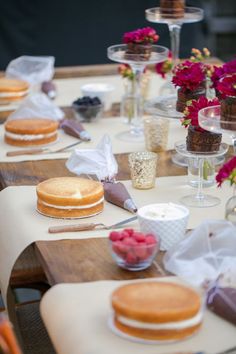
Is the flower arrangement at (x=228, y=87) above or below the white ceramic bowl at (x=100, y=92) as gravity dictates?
above

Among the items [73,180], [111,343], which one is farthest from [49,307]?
[73,180]

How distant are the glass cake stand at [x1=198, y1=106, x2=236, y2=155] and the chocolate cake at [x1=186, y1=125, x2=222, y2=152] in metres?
0.05

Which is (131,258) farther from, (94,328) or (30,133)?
(30,133)

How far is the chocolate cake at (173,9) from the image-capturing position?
3791 mm

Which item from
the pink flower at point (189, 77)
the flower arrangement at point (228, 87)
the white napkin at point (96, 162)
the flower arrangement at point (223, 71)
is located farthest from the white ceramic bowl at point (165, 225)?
the pink flower at point (189, 77)

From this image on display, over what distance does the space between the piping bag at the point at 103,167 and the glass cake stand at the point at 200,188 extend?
0.60 ft

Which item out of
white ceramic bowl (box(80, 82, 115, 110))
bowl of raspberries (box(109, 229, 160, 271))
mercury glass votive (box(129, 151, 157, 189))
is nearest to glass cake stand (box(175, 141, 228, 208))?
mercury glass votive (box(129, 151, 157, 189))

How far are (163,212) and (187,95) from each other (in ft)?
2.59

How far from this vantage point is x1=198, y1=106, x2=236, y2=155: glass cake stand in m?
2.42

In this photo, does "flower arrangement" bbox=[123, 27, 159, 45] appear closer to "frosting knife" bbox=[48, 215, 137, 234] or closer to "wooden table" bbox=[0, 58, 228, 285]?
"wooden table" bbox=[0, 58, 228, 285]

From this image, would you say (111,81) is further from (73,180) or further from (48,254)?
(48,254)

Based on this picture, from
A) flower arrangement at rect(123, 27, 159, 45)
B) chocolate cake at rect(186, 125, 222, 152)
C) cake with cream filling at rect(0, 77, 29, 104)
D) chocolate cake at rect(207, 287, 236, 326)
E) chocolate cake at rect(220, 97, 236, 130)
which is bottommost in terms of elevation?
cake with cream filling at rect(0, 77, 29, 104)

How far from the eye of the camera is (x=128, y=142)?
328 centimetres

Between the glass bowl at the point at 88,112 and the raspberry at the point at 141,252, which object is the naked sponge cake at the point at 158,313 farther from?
the glass bowl at the point at 88,112
